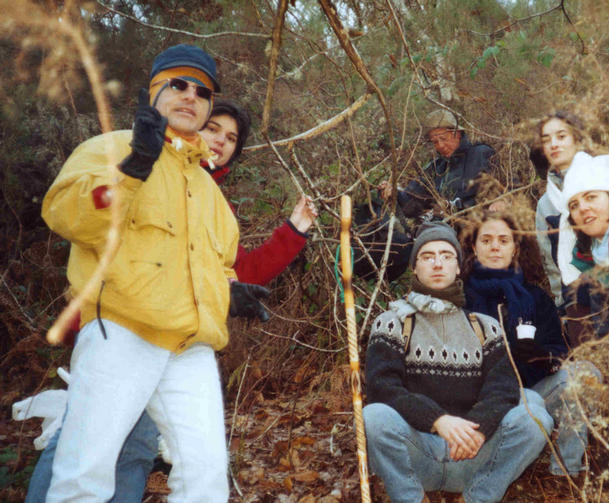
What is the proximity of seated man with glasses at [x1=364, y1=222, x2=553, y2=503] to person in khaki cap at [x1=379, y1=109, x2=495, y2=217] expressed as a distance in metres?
1.12

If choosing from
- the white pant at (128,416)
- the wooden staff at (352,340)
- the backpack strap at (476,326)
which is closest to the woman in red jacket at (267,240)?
the wooden staff at (352,340)

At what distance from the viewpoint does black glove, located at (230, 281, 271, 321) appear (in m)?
2.51

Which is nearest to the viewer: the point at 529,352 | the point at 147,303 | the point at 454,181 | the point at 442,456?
the point at 147,303

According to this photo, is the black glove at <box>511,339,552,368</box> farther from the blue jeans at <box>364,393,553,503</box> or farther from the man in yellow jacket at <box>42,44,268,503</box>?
the man in yellow jacket at <box>42,44,268,503</box>

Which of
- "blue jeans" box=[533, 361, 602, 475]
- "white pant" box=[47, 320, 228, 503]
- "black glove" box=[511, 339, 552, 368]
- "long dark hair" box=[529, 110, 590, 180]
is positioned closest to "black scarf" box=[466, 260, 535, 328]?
"black glove" box=[511, 339, 552, 368]

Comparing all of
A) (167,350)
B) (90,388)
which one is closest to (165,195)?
(167,350)

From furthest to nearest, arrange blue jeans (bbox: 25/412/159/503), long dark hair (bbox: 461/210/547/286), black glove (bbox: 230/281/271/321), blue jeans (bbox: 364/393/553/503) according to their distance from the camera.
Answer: long dark hair (bbox: 461/210/547/286)
blue jeans (bbox: 364/393/553/503)
black glove (bbox: 230/281/271/321)
blue jeans (bbox: 25/412/159/503)

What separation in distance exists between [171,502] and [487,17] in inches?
291

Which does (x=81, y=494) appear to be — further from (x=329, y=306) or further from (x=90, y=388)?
(x=329, y=306)

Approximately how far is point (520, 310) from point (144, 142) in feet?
7.50

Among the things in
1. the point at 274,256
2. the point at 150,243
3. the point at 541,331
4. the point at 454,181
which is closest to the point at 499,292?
the point at 541,331

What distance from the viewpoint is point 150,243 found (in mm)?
2139

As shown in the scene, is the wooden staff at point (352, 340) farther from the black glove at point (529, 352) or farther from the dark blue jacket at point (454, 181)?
the dark blue jacket at point (454, 181)

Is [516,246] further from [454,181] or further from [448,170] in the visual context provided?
[448,170]
